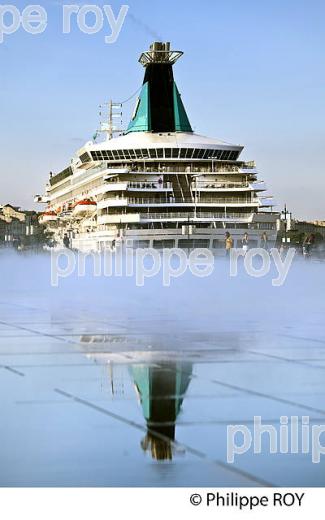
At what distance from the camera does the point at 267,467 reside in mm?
6633

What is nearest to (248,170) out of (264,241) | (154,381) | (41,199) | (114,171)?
(264,241)

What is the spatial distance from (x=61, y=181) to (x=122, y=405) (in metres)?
113

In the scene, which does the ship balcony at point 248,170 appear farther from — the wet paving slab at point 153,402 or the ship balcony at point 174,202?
the wet paving slab at point 153,402

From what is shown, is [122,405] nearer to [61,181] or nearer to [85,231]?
[85,231]

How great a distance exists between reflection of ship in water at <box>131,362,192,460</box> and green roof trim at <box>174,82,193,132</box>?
95782 millimetres

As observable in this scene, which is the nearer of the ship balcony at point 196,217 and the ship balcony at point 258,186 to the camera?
the ship balcony at point 196,217

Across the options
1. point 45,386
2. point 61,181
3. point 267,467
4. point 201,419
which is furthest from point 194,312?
point 61,181

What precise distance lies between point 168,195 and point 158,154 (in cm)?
444

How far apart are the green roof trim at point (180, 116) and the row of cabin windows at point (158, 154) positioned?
7.98m

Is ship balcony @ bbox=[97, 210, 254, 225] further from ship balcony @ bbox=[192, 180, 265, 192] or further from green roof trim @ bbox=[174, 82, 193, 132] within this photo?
green roof trim @ bbox=[174, 82, 193, 132]

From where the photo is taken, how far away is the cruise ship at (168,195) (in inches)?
3634

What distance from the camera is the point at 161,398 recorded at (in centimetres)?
882

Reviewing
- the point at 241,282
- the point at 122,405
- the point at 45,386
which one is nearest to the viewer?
the point at 122,405

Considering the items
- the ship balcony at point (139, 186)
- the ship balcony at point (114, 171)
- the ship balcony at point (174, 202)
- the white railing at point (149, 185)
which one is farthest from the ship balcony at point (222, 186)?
the ship balcony at point (114, 171)
